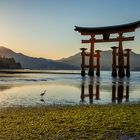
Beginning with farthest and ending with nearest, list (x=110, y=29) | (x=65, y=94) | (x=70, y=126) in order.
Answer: (x=110, y=29) → (x=65, y=94) → (x=70, y=126)

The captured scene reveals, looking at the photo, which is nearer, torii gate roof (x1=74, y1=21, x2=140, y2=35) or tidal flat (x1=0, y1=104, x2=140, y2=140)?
tidal flat (x1=0, y1=104, x2=140, y2=140)

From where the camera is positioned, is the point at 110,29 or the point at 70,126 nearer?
the point at 70,126

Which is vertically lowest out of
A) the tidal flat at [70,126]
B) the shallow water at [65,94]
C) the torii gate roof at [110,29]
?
the shallow water at [65,94]

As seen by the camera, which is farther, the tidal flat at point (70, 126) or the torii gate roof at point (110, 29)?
the torii gate roof at point (110, 29)

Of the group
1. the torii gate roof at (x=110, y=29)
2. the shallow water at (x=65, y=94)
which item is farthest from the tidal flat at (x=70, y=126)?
the torii gate roof at (x=110, y=29)

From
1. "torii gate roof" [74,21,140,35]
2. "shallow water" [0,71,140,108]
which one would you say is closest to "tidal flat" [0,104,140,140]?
"shallow water" [0,71,140,108]

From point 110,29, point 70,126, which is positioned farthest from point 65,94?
point 110,29

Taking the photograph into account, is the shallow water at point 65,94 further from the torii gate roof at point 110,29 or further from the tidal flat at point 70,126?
the torii gate roof at point 110,29

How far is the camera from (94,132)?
24.9 feet

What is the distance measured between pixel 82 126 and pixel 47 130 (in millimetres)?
951

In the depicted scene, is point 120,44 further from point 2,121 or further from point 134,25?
point 2,121

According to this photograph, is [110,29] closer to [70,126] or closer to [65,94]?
[65,94]

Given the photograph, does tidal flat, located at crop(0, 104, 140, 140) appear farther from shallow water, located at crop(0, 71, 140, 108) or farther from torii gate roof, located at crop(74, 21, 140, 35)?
torii gate roof, located at crop(74, 21, 140, 35)

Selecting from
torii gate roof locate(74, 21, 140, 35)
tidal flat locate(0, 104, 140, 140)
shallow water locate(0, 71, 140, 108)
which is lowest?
shallow water locate(0, 71, 140, 108)
